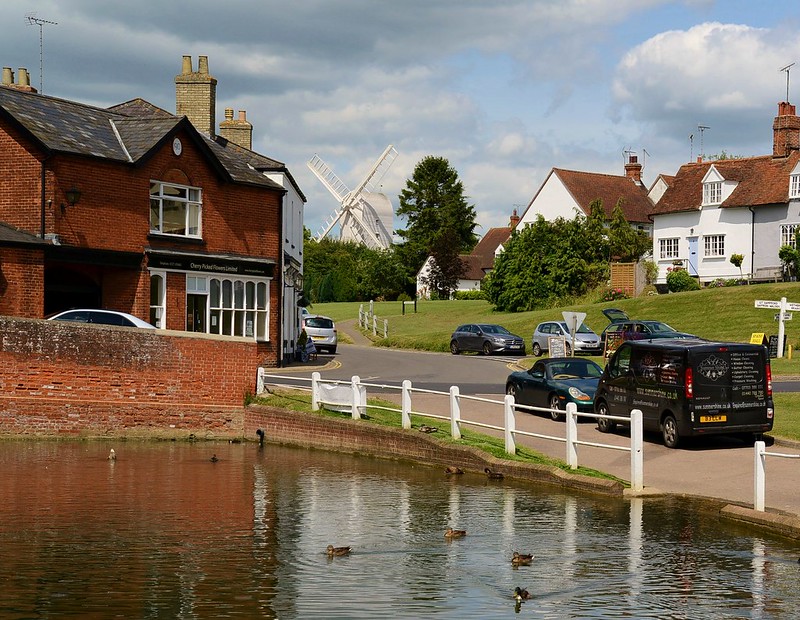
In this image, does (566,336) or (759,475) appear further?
(566,336)

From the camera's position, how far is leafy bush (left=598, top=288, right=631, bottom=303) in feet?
222

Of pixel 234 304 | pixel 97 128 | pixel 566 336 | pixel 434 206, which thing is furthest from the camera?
pixel 434 206

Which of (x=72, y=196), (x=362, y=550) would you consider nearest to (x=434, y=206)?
(x=72, y=196)

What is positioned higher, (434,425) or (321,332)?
(321,332)

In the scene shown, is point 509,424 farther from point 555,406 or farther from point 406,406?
point 555,406

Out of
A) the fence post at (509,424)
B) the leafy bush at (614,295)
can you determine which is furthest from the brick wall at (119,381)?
the leafy bush at (614,295)

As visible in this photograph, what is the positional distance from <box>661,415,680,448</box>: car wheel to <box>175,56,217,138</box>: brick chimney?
88.9ft

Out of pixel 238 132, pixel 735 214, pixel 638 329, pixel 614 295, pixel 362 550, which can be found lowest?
pixel 362 550

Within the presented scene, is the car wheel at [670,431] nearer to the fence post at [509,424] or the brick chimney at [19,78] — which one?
the fence post at [509,424]

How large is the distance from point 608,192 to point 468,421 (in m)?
68.8

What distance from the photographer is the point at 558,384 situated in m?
27.1

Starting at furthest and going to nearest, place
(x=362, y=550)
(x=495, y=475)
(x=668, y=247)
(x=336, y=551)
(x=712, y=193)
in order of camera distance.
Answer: (x=668, y=247) < (x=712, y=193) < (x=495, y=475) < (x=362, y=550) < (x=336, y=551)

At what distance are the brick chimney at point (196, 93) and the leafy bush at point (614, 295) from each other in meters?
31.3

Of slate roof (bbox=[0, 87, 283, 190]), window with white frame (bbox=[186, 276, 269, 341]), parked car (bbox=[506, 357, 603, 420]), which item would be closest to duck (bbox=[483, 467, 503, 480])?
parked car (bbox=[506, 357, 603, 420])
